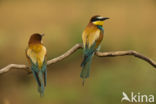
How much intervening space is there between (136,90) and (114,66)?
0.37m

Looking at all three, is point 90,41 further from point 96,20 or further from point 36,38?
point 36,38

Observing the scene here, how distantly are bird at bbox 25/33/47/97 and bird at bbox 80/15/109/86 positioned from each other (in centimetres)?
18

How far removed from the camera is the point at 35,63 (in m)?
2.03

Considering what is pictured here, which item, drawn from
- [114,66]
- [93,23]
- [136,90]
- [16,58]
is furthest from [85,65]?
[16,58]

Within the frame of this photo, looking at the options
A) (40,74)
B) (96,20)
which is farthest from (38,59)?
(96,20)

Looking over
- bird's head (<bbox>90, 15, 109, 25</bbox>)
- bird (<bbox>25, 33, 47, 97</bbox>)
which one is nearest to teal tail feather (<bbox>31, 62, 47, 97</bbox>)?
bird (<bbox>25, 33, 47, 97</bbox>)

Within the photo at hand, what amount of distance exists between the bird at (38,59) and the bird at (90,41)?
175 millimetres

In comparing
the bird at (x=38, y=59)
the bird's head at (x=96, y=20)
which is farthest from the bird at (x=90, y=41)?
the bird at (x=38, y=59)

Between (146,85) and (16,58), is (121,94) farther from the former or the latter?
(16,58)

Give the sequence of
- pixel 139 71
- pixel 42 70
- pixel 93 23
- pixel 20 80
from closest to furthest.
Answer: pixel 42 70
pixel 93 23
pixel 139 71
pixel 20 80

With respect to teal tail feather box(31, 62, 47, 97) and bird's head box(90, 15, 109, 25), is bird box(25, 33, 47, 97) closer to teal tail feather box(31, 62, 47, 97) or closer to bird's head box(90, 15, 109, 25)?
teal tail feather box(31, 62, 47, 97)

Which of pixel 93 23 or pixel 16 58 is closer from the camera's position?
pixel 93 23

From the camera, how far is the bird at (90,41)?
2082 millimetres

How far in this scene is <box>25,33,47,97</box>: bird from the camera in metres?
2.02
